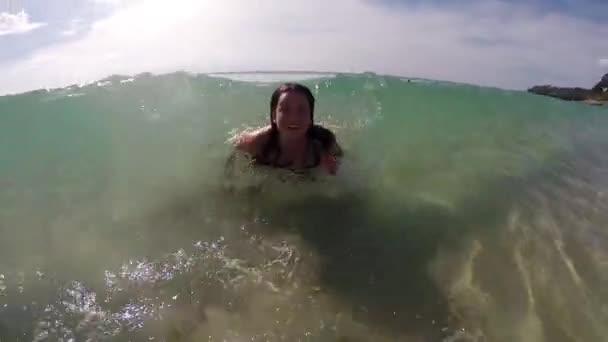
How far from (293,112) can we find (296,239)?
4.25ft

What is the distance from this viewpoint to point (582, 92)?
25391 mm

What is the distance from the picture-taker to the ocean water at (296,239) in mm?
2777

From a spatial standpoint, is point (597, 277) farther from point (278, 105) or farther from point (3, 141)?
point (3, 141)

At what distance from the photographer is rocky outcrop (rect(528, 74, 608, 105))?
23266 mm

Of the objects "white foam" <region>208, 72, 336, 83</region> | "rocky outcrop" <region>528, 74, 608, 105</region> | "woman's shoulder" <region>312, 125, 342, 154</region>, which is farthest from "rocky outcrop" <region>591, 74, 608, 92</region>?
"woman's shoulder" <region>312, 125, 342, 154</region>

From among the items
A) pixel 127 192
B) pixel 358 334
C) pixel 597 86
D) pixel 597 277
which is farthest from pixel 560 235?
pixel 597 86

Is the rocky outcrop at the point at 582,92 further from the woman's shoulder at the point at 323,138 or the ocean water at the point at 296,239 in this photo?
the woman's shoulder at the point at 323,138

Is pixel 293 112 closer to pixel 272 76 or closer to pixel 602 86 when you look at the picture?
pixel 272 76

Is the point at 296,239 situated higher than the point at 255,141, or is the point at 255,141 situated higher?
the point at 255,141

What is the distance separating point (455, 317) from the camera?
287 centimetres

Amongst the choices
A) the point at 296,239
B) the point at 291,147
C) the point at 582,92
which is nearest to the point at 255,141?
the point at 291,147

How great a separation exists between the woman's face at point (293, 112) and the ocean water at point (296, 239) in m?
0.59

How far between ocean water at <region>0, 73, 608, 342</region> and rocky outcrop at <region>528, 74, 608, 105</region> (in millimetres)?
17830

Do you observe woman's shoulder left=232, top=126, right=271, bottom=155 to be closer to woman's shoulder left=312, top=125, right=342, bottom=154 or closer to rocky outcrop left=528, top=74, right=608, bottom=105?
woman's shoulder left=312, top=125, right=342, bottom=154
